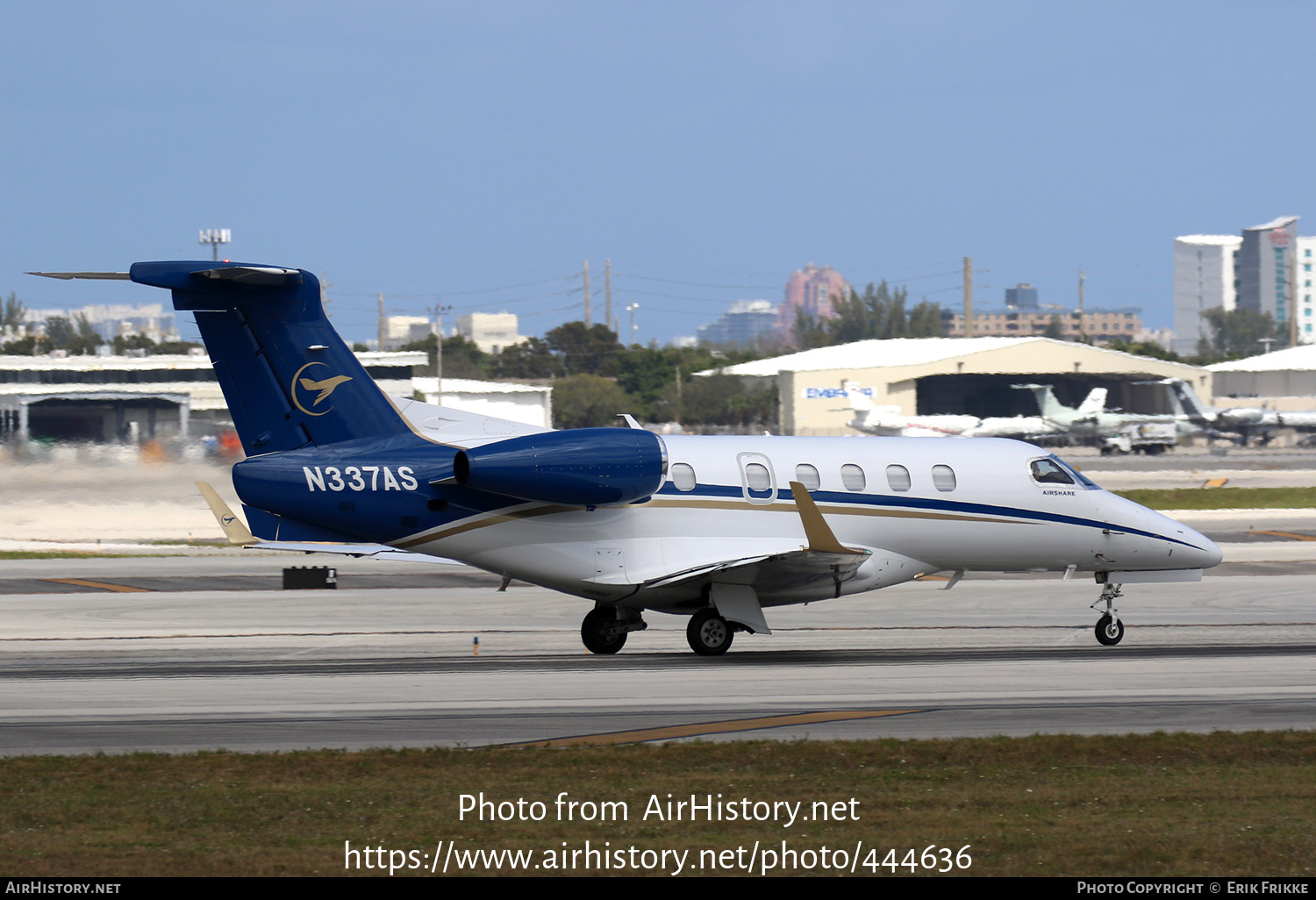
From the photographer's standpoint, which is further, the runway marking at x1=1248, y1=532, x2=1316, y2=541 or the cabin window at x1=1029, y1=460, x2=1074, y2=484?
the runway marking at x1=1248, y1=532, x2=1316, y2=541

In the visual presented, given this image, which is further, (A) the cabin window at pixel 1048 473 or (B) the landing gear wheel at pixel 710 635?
(A) the cabin window at pixel 1048 473

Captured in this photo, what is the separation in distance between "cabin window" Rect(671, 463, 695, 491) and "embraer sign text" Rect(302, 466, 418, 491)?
3.82 m

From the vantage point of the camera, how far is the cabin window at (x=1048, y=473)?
2225cm

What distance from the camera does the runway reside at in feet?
47.9

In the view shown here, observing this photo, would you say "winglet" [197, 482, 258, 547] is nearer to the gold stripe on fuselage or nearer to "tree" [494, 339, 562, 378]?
the gold stripe on fuselage

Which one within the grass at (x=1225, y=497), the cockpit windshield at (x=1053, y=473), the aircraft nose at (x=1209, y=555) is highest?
the cockpit windshield at (x=1053, y=473)

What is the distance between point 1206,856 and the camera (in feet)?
30.0

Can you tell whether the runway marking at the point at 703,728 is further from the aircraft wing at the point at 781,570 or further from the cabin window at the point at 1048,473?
the cabin window at the point at 1048,473

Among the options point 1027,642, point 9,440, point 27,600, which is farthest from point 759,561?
point 9,440

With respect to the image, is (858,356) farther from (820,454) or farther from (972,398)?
(820,454)

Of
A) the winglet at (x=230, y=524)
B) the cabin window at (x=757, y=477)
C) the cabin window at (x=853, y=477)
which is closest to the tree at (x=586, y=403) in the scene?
the winglet at (x=230, y=524)

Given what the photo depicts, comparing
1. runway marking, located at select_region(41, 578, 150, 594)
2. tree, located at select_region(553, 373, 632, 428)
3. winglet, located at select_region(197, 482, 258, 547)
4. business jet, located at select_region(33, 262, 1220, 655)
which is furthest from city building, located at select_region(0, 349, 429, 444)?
tree, located at select_region(553, 373, 632, 428)

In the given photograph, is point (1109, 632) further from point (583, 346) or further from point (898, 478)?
point (583, 346)

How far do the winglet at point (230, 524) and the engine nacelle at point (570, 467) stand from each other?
3.47m
